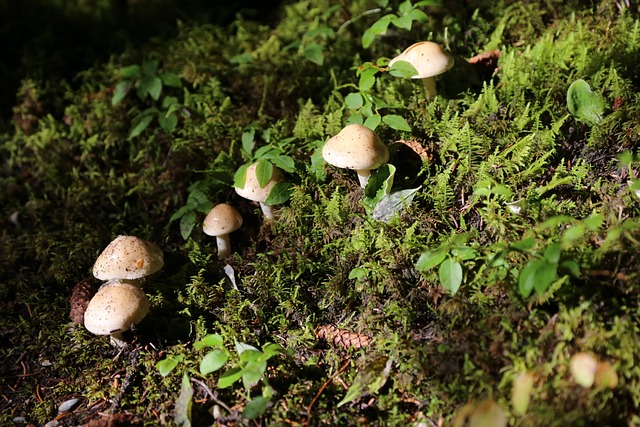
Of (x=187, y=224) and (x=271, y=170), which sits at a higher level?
(x=271, y=170)

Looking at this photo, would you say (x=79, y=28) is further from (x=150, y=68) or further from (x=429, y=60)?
(x=429, y=60)

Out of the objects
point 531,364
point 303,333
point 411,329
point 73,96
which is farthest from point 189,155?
point 531,364

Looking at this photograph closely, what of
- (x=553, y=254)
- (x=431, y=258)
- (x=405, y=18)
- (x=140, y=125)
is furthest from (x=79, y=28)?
(x=553, y=254)

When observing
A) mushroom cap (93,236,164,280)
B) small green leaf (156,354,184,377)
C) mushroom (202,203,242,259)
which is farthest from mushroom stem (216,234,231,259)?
small green leaf (156,354,184,377)

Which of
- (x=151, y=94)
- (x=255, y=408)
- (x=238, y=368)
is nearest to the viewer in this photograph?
(x=255, y=408)

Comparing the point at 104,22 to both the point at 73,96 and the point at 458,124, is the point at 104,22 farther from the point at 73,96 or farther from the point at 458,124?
the point at 458,124

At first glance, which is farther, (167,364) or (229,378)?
(167,364)

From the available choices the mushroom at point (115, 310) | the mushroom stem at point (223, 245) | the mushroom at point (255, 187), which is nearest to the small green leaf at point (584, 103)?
the mushroom at point (255, 187)
